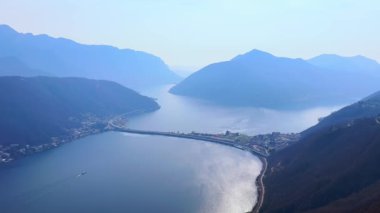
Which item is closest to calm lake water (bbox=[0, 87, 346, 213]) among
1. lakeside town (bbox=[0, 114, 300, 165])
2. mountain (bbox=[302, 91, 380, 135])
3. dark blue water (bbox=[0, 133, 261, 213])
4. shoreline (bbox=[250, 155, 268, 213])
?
dark blue water (bbox=[0, 133, 261, 213])

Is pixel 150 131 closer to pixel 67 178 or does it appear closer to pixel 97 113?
pixel 97 113

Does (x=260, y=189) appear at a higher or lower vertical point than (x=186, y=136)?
lower

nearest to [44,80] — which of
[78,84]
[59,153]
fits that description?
[78,84]

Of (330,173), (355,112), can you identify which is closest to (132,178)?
(330,173)

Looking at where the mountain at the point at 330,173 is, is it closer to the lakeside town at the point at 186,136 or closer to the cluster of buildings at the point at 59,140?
the lakeside town at the point at 186,136

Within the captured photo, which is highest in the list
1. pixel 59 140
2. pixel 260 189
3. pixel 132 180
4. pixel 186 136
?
pixel 186 136

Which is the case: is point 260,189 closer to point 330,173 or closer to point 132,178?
point 330,173
